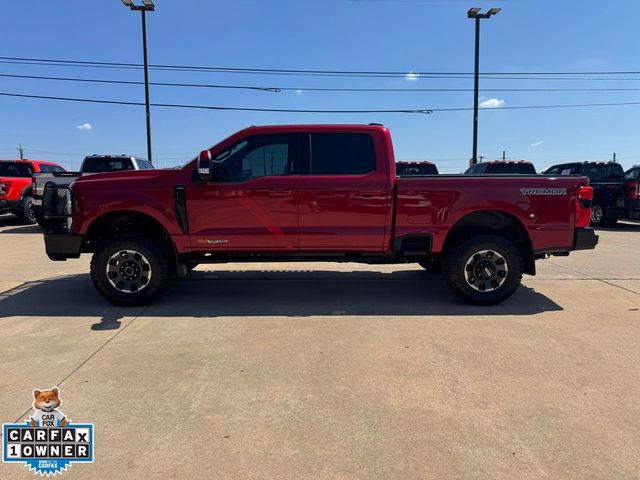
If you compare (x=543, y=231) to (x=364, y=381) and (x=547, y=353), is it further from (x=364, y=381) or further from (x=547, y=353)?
(x=364, y=381)

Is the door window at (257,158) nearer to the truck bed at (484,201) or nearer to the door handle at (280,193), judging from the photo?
the door handle at (280,193)

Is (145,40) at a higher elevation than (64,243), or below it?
higher

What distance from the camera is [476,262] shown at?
555 centimetres

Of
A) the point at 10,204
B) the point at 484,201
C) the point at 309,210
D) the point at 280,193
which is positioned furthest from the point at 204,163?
the point at 10,204

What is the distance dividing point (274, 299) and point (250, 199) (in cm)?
135

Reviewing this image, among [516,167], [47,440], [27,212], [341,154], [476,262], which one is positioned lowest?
[47,440]

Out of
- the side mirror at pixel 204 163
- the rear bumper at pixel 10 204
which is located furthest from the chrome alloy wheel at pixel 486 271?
the rear bumper at pixel 10 204

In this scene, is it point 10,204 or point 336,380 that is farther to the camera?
point 10,204

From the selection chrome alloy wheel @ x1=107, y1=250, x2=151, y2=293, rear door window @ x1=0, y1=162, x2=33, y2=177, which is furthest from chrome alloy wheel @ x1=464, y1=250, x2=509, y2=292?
rear door window @ x1=0, y1=162, x2=33, y2=177

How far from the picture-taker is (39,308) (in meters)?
5.52

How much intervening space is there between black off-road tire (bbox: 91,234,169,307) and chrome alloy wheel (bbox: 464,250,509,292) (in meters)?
3.61

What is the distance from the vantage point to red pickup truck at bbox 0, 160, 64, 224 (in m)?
13.9

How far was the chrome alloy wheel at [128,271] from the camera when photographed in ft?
17.9

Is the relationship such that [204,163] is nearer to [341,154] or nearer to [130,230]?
[130,230]
